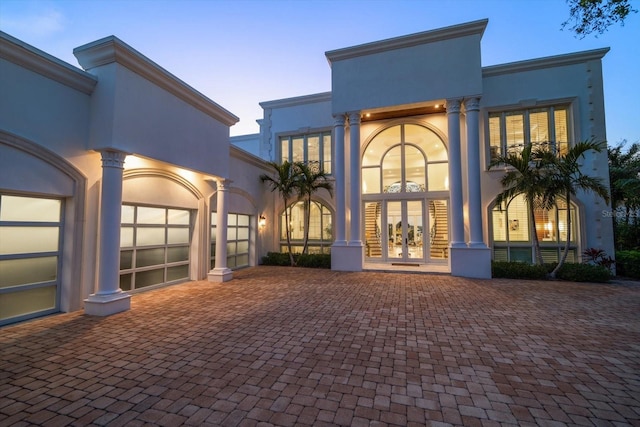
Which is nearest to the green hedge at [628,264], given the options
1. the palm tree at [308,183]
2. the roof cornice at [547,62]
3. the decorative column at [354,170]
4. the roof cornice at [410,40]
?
the roof cornice at [547,62]

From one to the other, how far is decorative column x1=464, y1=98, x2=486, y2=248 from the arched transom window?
5.71ft

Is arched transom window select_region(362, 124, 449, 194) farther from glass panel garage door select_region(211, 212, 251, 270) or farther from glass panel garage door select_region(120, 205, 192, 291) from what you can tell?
glass panel garage door select_region(120, 205, 192, 291)

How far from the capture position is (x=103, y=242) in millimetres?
5270

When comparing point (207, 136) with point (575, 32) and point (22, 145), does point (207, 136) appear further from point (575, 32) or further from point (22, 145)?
point (575, 32)

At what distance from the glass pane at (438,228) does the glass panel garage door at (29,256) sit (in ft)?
37.1

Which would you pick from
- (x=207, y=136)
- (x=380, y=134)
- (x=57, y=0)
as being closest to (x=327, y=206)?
(x=380, y=134)

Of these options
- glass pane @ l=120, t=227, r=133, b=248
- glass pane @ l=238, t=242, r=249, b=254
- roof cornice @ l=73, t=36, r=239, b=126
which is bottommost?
glass pane @ l=238, t=242, r=249, b=254

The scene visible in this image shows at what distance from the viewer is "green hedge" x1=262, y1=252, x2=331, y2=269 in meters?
11.0

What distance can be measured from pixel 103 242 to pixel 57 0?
6.50 m

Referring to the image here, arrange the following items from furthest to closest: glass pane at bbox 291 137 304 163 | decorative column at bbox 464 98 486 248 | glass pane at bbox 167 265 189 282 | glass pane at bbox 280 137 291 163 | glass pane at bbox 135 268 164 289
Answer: glass pane at bbox 280 137 291 163 < glass pane at bbox 291 137 304 163 < decorative column at bbox 464 98 486 248 < glass pane at bbox 167 265 189 282 < glass pane at bbox 135 268 164 289

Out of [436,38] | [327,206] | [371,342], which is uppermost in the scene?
[436,38]

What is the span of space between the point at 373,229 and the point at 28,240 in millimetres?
10404

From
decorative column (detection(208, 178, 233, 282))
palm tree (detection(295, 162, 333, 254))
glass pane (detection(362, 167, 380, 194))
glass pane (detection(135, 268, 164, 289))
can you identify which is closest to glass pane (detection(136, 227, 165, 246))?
glass pane (detection(135, 268, 164, 289))

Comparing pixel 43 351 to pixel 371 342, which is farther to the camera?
pixel 371 342
